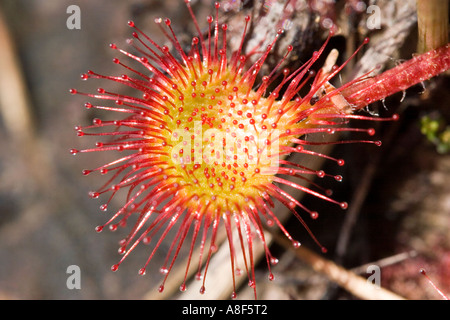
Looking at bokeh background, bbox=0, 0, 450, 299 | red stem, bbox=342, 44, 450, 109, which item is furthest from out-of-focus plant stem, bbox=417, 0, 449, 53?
bokeh background, bbox=0, 0, 450, 299

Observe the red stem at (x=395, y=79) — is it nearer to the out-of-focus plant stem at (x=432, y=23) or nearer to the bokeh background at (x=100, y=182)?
the out-of-focus plant stem at (x=432, y=23)

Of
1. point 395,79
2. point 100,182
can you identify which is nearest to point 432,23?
point 395,79

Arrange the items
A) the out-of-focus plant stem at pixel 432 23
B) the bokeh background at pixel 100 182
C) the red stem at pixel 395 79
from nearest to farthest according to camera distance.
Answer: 1. the out-of-focus plant stem at pixel 432 23
2. the red stem at pixel 395 79
3. the bokeh background at pixel 100 182

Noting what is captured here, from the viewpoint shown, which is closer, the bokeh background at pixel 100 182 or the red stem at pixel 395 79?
the red stem at pixel 395 79

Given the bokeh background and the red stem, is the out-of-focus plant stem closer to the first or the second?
the red stem

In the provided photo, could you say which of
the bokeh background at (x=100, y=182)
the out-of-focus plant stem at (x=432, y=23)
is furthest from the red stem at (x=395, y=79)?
the bokeh background at (x=100, y=182)

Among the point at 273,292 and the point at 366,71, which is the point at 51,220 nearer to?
the point at 273,292

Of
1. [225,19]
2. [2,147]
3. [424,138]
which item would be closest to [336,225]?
[424,138]

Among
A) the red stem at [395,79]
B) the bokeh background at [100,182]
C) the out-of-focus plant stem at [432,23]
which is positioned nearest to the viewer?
the out-of-focus plant stem at [432,23]

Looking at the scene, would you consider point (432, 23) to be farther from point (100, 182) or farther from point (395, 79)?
point (100, 182)
